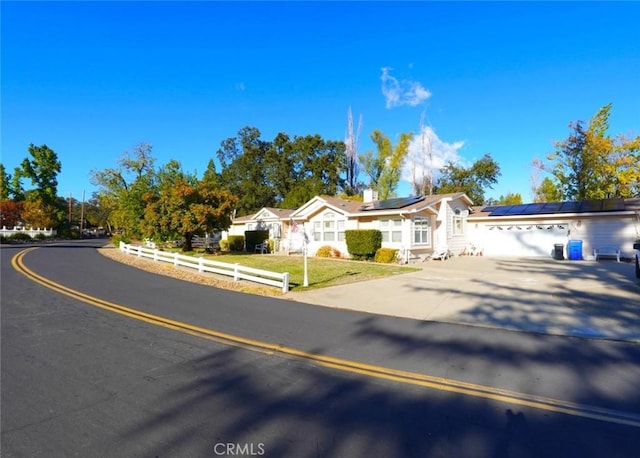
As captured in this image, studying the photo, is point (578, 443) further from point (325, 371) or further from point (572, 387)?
point (325, 371)

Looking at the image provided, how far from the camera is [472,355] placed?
17.1 ft

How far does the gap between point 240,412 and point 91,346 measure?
3.45 meters

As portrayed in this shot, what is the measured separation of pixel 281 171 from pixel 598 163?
3759cm

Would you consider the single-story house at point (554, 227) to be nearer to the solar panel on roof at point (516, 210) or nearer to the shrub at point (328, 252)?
the solar panel on roof at point (516, 210)

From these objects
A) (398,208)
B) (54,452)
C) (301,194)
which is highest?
(301,194)

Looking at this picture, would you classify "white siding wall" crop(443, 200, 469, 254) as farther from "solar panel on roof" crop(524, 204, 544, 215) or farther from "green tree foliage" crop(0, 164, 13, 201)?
"green tree foliage" crop(0, 164, 13, 201)

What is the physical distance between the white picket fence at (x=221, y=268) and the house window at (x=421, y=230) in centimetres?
1022

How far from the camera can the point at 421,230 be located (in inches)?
822

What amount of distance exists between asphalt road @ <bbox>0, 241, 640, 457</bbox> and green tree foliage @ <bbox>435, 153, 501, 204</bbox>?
135ft

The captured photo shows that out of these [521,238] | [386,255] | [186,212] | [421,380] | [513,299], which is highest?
[186,212]

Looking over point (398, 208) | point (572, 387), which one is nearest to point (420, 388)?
point (572, 387)

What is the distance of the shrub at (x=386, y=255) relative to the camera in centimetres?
1945

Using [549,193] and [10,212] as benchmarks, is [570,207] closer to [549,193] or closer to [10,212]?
[549,193]

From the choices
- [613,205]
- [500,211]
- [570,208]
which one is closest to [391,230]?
[500,211]
